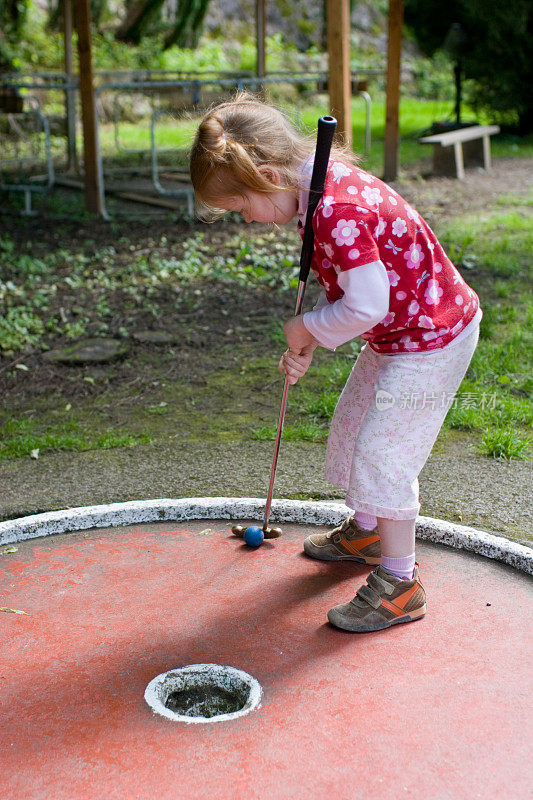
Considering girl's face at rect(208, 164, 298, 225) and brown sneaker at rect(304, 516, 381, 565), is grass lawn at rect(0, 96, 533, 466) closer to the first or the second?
girl's face at rect(208, 164, 298, 225)

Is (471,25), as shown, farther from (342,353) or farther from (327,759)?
(327,759)

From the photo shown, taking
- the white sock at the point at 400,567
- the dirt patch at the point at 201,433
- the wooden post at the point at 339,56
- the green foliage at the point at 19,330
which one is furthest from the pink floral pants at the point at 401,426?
the wooden post at the point at 339,56

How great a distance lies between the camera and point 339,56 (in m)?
6.36

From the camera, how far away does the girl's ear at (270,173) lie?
229cm

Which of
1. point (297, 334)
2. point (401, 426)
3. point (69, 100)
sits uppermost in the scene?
point (69, 100)

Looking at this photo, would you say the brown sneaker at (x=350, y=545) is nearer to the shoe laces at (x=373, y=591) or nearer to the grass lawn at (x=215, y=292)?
the shoe laces at (x=373, y=591)

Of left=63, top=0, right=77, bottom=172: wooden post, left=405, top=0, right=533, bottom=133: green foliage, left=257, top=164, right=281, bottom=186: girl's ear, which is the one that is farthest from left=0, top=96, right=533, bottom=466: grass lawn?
left=405, top=0, right=533, bottom=133: green foliage

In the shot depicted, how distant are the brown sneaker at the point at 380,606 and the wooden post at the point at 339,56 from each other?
4344 millimetres

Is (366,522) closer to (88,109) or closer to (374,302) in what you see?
(374,302)

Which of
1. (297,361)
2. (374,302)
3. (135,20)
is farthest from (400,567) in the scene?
(135,20)

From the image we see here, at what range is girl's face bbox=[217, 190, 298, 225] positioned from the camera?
2344 mm

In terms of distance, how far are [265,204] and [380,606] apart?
119 cm

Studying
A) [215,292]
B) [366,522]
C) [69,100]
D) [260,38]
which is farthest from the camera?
[260,38]

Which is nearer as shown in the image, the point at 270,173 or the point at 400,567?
the point at 270,173
